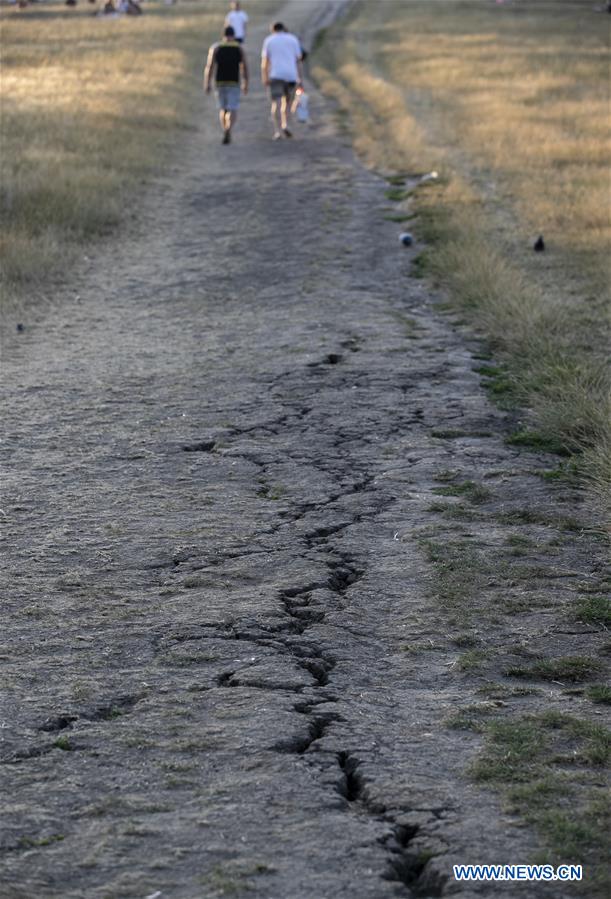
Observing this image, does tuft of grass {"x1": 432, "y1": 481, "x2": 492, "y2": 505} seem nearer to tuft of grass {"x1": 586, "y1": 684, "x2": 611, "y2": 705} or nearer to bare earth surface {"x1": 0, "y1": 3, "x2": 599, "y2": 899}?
bare earth surface {"x1": 0, "y1": 3, "x2": 599, "y2": 899}

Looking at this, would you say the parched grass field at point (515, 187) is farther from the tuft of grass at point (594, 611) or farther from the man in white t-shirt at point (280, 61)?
the man in white t-shirt at point (280, 61)

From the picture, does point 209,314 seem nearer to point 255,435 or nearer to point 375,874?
point 255,435

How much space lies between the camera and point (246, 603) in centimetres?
432

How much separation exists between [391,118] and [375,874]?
58.5ft

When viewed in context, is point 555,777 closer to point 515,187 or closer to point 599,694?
point 599,694

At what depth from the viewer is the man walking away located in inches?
670

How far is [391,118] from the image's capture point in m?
19.6

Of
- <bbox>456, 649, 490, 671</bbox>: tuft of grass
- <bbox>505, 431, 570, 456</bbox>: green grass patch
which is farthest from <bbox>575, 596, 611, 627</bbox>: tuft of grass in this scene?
<bbox>505, 431, 570, 456</bbox>: green grass patch

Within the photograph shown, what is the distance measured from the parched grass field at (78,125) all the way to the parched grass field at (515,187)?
285 cm

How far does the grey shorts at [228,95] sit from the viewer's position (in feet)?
56.7

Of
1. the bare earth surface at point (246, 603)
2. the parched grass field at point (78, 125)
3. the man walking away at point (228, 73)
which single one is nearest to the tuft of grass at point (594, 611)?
the bare earth surface at point (246, 603)

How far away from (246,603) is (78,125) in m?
13.6

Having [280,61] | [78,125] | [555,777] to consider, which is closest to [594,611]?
[555,777]

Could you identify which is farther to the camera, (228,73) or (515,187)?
(228,73)
